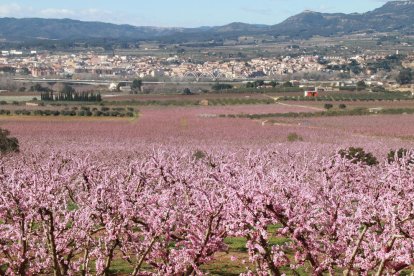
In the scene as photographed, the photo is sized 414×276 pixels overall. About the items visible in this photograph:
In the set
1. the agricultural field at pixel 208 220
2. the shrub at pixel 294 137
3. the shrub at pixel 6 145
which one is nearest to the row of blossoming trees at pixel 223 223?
the agricultural field at pixel 208 220

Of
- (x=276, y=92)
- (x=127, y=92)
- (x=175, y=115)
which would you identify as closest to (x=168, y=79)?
(x=127, y=92)

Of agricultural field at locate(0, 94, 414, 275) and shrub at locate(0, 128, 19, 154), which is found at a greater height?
agricultural field at locate(0, 94, 414, 275)

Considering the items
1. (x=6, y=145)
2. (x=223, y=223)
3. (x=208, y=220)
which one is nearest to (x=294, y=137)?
(x=6, y=145)

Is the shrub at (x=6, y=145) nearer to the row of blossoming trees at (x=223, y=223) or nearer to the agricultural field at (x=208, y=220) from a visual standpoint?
the agricultural field at (x=208, y=220)

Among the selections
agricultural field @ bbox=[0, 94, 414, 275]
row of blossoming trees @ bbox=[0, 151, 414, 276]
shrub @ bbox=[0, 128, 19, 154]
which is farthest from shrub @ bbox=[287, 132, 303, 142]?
row of blossoming trees @ bbox=[0, 151, 414, 276]

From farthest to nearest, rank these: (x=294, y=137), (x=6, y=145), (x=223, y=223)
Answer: (x=294, y=137) → (x=6, y=145) → (x=223, y=223)

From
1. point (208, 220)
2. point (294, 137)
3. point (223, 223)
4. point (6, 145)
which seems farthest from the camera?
point (294, 137)

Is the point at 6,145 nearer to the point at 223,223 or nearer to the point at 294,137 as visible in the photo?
the point at 294,137

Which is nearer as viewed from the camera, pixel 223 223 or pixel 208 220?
pixel 223 223

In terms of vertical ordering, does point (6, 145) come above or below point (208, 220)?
below

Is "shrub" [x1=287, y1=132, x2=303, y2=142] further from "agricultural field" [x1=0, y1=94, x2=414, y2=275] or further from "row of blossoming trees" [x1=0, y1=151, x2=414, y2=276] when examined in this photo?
"row of blossoming trees" [x1=0, y1=151, x2=414, y2=276]

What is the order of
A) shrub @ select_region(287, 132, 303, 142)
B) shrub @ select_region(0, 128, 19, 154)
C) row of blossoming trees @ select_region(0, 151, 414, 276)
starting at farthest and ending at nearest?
shrub @ select_region(287, 132, 303, 142)
shrub @ select_region(0, 128, 19, 154)
row of blossoming trees @ select_region(0, 151, 414, 276)

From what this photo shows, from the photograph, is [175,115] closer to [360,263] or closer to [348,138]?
[348,138]

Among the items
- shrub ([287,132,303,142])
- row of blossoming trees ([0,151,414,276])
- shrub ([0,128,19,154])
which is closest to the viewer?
row of blossoming trees ([0,151,414,276])
